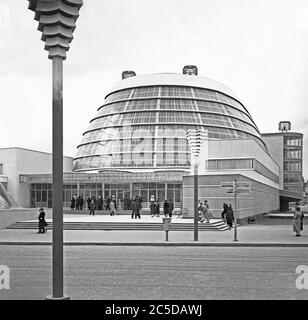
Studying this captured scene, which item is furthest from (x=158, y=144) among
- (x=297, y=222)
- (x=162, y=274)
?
(x=162, y=274)

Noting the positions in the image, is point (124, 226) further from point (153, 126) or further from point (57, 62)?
point (153, 126)

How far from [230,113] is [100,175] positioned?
26424mm

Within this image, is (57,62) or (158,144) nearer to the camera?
(57,62)

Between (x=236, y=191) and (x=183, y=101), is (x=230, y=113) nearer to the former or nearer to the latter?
(x=183, y=101)

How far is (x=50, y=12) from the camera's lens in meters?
7.34

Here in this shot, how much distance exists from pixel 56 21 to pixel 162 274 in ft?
25.9

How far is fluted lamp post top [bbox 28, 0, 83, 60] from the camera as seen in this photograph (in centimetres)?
729

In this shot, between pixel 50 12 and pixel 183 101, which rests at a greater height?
pixel 183 101

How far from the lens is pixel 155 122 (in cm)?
7881

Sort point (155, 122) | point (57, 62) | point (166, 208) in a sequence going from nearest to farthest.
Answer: point (57, 62) < point (166, 208) < point (155, 122)

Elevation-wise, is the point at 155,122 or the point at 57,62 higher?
the point at 155,122

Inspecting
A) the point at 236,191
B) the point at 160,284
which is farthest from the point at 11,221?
the point at 160,284
